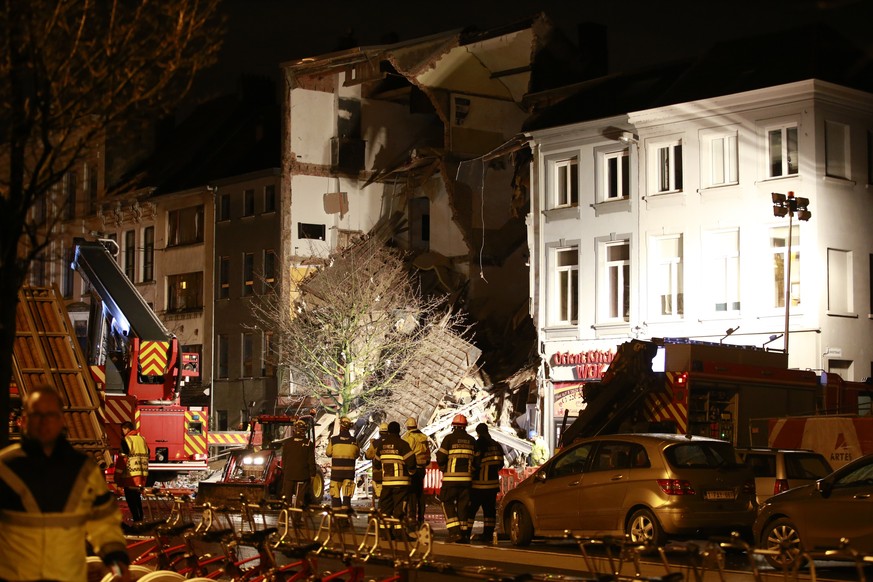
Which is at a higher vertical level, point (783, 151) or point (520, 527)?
point (783, 151)

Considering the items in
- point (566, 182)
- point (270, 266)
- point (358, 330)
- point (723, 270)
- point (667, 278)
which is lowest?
point (358, 330)

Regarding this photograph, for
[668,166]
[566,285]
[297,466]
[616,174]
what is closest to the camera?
[297,466]

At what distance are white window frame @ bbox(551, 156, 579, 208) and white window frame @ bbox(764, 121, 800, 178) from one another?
20.2 ft

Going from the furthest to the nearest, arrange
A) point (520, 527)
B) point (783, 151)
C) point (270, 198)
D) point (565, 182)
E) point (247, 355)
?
point (247, 355)
point (270, 198)
point (565, 182)
point (783, 151)
point (520, 527)

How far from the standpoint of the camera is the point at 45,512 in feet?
24.3

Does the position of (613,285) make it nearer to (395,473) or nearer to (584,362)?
(584,362)

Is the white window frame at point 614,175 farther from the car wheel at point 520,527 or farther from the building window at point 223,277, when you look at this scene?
the building window at point 223,277

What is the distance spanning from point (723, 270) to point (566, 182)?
6.09 metres

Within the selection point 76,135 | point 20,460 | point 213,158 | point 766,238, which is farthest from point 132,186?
point 213,158

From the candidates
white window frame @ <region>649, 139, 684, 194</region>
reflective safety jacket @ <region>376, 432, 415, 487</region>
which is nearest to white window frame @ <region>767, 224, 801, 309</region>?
white window frame @ <region>649, 139, 684, 194</region>

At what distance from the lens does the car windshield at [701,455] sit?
17.7m

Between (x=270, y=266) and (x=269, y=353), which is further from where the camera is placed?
(x=270, y=266)

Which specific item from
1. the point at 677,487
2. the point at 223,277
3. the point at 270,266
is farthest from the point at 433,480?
the point at 223,277

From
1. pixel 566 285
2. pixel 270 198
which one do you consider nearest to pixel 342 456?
pixel 566 285
